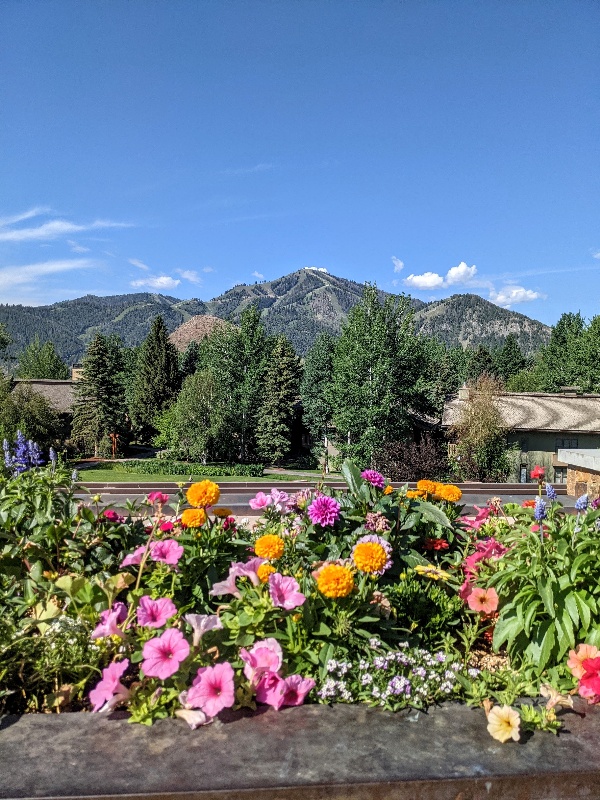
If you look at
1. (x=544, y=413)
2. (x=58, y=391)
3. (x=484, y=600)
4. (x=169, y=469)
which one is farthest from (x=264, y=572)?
(x=58, y=391)

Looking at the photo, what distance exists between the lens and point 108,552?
9.43ft

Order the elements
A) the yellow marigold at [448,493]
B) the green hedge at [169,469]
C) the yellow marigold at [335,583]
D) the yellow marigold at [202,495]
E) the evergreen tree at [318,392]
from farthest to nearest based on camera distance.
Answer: the evergreen tree at [318,392] → the green hedge at [169,469] → the yellow marigold at [448,493] → the yellow marigold at [202,495] → the yellow marigold at [335,583]

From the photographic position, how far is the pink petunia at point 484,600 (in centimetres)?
256

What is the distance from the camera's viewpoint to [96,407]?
118 ft

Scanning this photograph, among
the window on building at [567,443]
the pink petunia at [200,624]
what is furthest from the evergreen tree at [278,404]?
the pink petunia at [200,624]

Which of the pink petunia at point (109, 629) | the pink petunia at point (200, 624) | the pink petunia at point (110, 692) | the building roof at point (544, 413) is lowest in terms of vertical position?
the pink petunia at point (110, 692)

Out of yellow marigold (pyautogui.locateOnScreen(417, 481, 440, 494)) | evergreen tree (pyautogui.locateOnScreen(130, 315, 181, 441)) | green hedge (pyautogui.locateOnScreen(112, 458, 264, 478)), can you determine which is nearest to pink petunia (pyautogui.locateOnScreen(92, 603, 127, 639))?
yellow marigold (pyautogui.locateOnScreen(417, 481, 440, 494))

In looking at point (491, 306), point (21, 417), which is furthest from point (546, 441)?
point (491, 306)

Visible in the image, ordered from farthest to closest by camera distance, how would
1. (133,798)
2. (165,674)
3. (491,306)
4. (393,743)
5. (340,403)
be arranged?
(491,306) < (340,403) < (165,674) < (393,743) < (133,798)

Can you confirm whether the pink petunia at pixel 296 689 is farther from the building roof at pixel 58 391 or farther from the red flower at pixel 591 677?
the building roof at pixel 58 391

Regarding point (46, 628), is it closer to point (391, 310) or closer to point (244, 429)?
point (391, 310)

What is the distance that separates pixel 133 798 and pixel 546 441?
105 ft

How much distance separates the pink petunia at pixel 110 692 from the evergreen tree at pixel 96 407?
3575 cm

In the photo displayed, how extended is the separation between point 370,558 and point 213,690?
75cm
